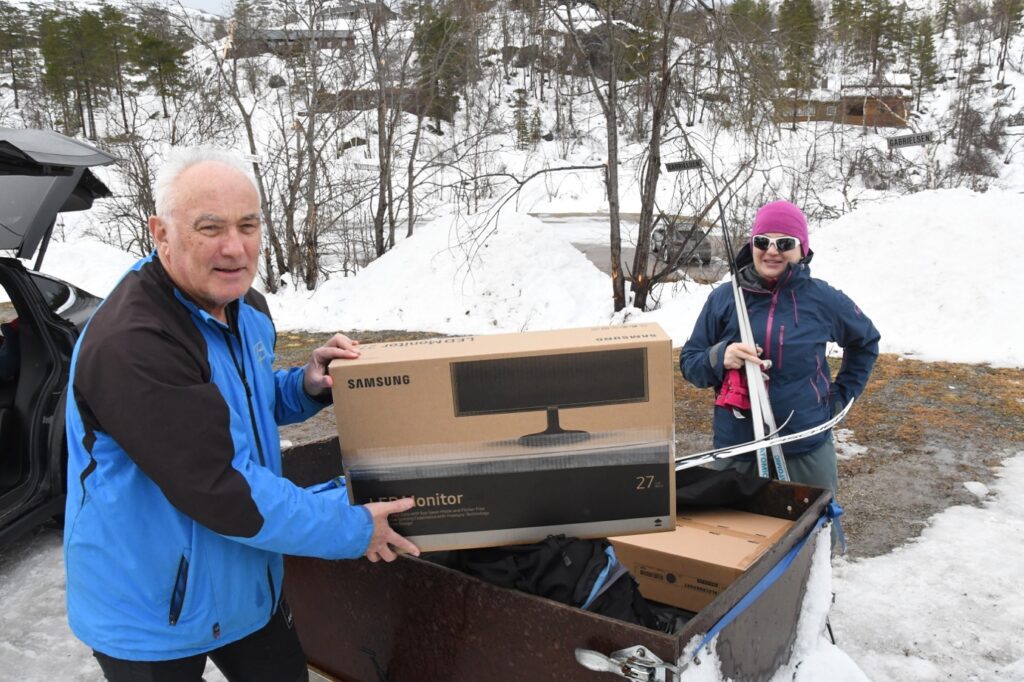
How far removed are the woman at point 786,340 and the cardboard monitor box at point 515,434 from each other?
118cm

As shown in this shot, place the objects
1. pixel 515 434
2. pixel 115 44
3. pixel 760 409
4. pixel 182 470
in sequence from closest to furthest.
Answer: pixel 182 470 → pixel 515 434 → pixel 760 409 → pixel 115 44

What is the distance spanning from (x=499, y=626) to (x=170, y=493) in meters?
0.81

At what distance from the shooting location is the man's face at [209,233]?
5.12ft

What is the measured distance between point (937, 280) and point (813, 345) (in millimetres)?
7304

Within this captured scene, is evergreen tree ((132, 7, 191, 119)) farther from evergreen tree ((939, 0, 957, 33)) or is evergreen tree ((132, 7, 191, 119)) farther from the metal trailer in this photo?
evergreen tree ((939, 0, 957, 33))

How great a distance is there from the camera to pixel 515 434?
A: 5.56 ft

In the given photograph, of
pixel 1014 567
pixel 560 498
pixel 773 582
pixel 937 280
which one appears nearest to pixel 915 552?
pixel 1014 567

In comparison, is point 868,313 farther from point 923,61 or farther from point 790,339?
point 923,61

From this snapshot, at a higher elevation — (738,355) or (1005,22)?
(1005,22)

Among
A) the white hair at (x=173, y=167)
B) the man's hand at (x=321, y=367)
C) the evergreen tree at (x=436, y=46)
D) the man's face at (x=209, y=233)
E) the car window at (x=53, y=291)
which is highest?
the evergreen tree at (x=436, y=46)

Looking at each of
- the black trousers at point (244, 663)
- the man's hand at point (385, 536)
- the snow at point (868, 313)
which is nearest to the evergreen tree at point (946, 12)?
the snow at point (868, 313)

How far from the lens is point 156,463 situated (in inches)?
56.1

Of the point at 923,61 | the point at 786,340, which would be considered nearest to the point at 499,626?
the point at 786,340

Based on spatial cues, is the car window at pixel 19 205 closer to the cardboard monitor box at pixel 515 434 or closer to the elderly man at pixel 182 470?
the elderly man at pixel 182 470
